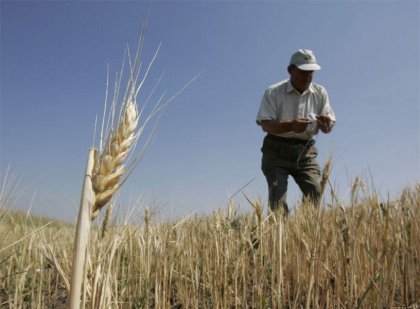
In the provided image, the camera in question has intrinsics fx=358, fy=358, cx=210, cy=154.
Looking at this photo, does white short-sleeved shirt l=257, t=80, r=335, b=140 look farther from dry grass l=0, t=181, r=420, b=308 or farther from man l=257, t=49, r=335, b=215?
dry grass l=0, t=181, r=420, b=308

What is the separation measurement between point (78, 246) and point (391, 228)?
1.44 meters

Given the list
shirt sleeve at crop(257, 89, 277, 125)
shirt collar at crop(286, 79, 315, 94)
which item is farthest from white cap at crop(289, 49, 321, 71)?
shirt sleeve at crop(257, 89, 277, 125)

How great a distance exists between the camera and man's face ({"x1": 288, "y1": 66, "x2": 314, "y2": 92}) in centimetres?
363

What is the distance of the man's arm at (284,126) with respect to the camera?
3.27 m

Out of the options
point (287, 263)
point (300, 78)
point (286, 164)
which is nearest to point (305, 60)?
point (300, 78)

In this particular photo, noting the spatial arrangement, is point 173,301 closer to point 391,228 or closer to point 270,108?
point 391,228

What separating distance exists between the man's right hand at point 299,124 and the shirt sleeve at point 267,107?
1.13 ft

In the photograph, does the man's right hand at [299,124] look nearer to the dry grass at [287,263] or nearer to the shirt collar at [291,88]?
the shirt collar at [291,88]

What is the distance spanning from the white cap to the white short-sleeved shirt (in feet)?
0.93

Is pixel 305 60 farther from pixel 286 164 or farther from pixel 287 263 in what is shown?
pixel 287 263

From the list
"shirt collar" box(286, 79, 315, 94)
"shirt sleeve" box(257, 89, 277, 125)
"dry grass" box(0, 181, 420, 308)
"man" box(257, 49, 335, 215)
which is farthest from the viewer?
"shirt collar" box(286, 79, 315, 94)

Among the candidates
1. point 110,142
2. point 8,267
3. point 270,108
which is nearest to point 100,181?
point 110,142

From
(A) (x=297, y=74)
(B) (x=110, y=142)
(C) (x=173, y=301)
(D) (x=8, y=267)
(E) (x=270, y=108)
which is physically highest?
(A) (x=297, y=74)

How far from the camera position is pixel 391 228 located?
1.60m
